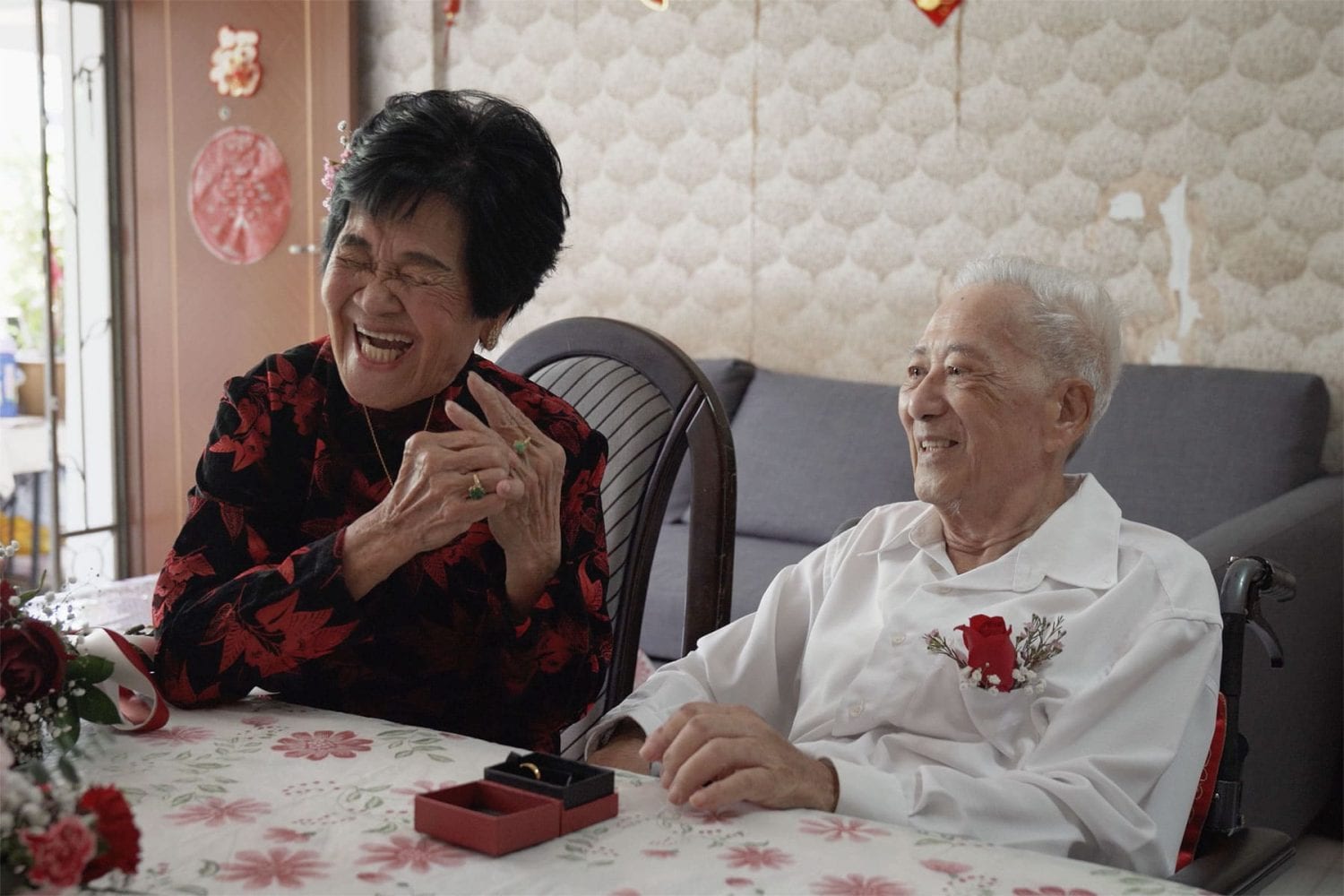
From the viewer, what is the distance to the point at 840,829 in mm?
1053

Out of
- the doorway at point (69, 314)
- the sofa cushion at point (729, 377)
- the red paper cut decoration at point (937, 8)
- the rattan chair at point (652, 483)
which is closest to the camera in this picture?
the rattan chair at point (652, 483)

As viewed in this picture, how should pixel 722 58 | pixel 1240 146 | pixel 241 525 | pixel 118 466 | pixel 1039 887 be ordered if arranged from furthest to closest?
pixel 118 466 → pixel 722 58 → pixel 1240 146 → pixel 241 525 → pixel 1039 887

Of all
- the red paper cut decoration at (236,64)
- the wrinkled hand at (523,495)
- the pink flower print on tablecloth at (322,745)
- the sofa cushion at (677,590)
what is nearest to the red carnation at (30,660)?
the pink flower print on tablecloth at (322,745)

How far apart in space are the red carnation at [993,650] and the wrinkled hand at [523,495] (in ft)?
1.53

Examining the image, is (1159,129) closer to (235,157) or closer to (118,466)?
(235,157)

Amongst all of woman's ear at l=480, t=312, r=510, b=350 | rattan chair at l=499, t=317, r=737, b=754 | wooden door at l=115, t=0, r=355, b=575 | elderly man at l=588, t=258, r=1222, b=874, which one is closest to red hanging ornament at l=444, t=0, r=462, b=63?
wooden door at l=115, t=0, r=355, b=575

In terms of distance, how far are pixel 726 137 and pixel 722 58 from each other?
0.81ft

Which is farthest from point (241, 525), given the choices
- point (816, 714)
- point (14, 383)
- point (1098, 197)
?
point (14, 383)

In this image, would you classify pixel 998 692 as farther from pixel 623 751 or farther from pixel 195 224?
pixel 195 224

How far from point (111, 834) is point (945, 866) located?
1.88 feet

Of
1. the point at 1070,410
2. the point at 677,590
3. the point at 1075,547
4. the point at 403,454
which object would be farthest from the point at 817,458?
the point at 403,454

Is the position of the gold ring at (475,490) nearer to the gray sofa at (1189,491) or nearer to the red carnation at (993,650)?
the red carnation at (993,650)

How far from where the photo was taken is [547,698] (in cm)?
155

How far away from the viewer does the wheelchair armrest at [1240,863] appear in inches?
47.9
